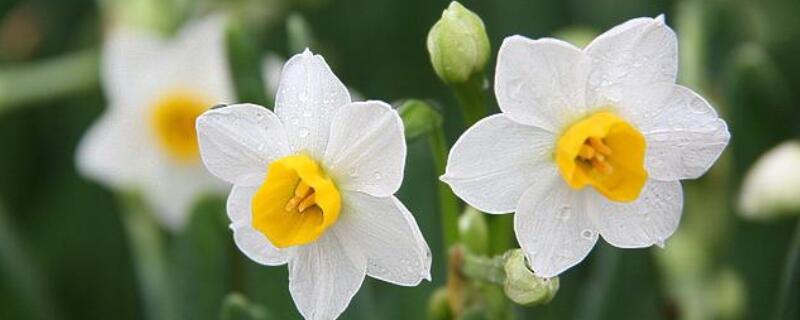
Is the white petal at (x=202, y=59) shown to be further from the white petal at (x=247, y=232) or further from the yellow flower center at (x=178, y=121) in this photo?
the white petal at (x=247, y=232)

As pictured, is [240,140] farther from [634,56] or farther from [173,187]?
Answer: [173,187]

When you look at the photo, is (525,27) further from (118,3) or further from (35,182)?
(35,182)

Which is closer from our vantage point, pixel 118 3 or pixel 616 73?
pixel 616 73

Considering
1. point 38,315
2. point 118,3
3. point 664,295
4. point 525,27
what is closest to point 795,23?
point 525,27

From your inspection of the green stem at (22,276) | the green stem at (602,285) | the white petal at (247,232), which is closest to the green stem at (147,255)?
the green stem at (22,276)

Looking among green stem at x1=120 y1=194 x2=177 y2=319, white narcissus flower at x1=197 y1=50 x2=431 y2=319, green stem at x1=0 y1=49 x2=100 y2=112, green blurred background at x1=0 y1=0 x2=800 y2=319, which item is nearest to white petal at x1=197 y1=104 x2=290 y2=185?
white narcissus flower at x1=197 y1=50 x2=431 y2=319
